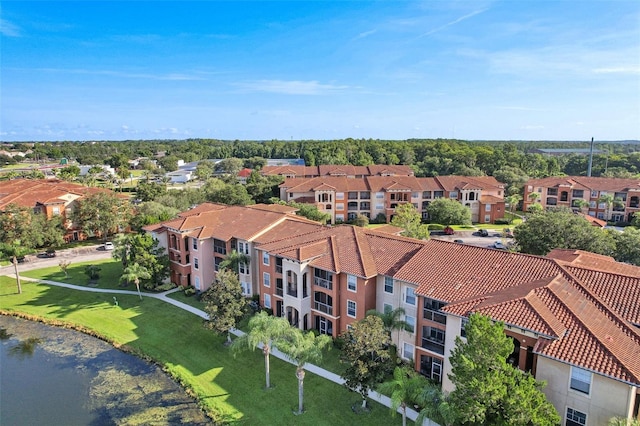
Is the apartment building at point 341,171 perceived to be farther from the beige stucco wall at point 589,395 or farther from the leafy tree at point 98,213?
the beige stucco wall at point 589,395

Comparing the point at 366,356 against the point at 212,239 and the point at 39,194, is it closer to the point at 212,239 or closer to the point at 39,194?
the point at 212,239

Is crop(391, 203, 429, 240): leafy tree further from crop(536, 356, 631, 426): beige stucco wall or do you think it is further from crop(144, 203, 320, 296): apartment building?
crop(536, 356, 631, 426): beige stucco wall

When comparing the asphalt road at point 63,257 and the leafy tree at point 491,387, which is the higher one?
the leafy tree at point 491,387

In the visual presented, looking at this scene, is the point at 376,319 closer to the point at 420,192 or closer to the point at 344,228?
the point at 344,228

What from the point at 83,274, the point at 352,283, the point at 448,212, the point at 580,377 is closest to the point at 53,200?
the point at 83,274

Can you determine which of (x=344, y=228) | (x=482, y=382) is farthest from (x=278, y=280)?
(x=482, y=382)

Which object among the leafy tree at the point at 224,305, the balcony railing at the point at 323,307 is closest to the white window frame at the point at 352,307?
the balcony railing at the point at 323,307
